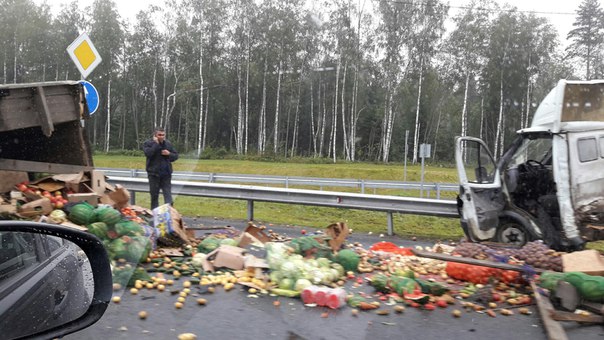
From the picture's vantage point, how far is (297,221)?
39.5ft

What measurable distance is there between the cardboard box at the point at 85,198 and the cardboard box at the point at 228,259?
228cm

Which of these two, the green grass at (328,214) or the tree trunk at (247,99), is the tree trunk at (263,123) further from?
the green grass at (328,214)

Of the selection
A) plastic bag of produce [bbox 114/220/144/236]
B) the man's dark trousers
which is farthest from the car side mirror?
the man's dark trousers

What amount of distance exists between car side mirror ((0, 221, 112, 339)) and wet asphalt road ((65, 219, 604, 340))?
2.24 metres

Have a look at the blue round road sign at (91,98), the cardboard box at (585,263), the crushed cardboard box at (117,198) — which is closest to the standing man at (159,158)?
the blue round road sign at (91,98)

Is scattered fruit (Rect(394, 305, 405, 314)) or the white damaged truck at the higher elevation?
the white damaged truck

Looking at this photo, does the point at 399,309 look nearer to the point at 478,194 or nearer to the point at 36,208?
the point at 478,194

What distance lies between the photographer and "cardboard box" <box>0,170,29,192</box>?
7.41 meters

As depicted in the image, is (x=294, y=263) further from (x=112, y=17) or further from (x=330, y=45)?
(x=112, y=17)

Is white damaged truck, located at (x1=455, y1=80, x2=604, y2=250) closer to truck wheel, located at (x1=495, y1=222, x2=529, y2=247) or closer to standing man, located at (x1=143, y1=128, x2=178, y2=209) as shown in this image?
truck wheel, located at (x1=495, y1=222, x2=529, y2=247)

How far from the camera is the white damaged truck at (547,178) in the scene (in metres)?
8.09

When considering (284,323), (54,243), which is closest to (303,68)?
(284,323)

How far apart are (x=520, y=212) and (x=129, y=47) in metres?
36.6

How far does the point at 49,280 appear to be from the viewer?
2.02m
